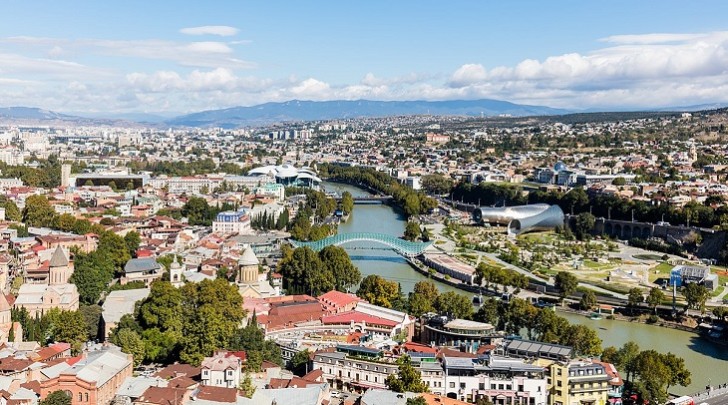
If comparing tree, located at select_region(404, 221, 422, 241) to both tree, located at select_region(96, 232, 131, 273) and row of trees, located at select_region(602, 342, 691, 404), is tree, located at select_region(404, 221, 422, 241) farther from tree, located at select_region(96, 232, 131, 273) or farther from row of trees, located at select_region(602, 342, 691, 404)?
row of trees, located at select_region(602, 342, 691, 404)

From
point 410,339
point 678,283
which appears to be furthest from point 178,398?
point 678,283

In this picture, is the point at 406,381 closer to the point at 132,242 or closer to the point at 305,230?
the point at 132,242

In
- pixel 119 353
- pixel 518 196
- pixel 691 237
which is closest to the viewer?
pixel 119 353

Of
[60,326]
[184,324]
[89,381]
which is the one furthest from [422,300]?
[89,381]

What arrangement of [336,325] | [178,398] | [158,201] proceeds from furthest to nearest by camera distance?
[158,201] < [336,325] < [178,398]

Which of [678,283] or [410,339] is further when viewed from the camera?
[678,283]

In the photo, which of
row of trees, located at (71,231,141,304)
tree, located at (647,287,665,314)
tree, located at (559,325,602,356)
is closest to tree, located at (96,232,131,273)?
row of trees, located at (71,231,141,304)

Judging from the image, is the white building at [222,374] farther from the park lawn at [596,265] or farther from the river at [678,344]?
the park lawn at [596,265]

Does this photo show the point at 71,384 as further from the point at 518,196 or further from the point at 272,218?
the point at 518,196
